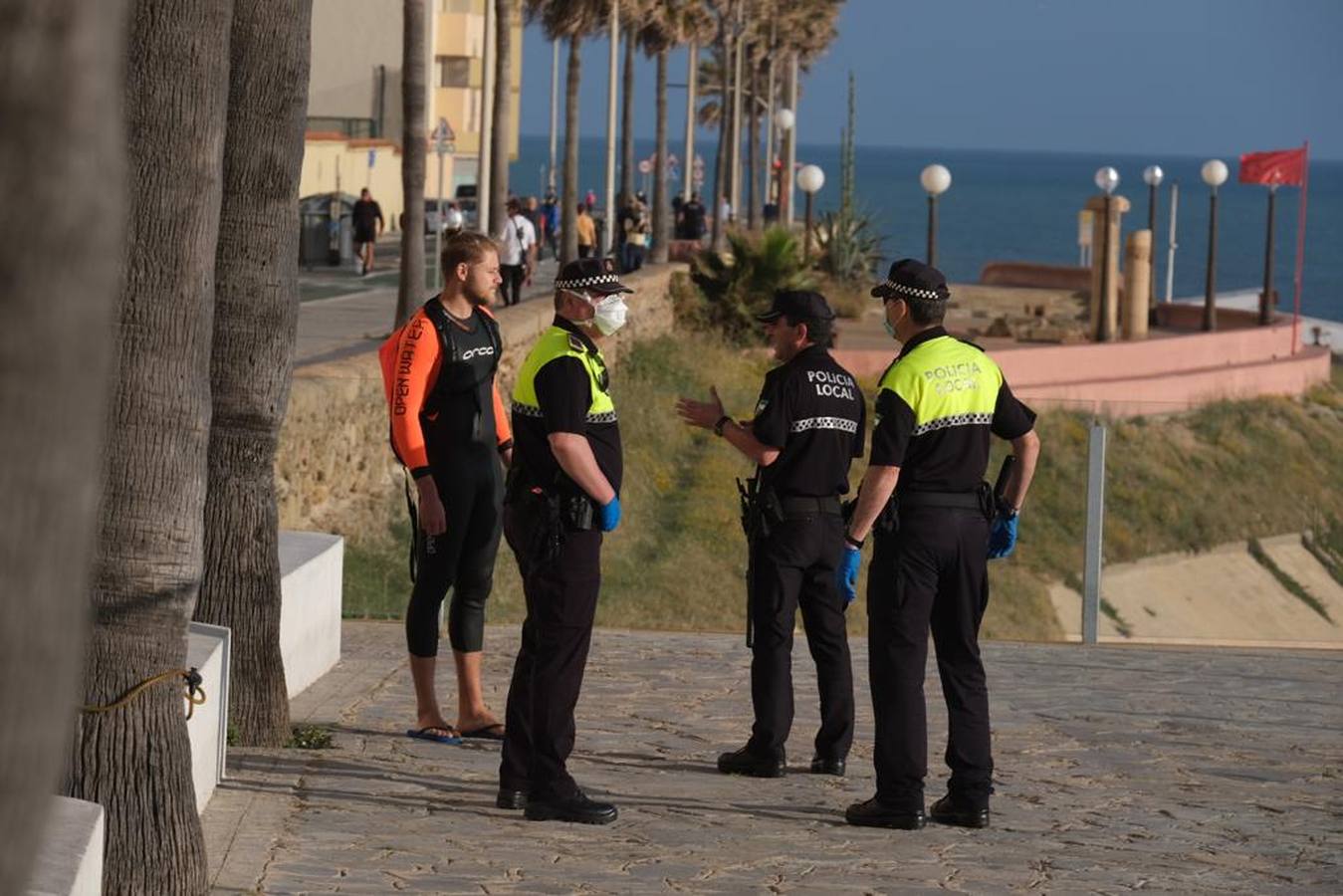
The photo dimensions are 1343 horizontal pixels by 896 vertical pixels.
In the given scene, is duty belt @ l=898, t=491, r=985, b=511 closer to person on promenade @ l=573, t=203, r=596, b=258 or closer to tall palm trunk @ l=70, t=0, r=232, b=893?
tall palm trunk @ l=70, t=0, r=232, b=893

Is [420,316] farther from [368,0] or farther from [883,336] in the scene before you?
[368,0]

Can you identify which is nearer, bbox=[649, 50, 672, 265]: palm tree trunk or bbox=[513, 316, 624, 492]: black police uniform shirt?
bbox=[513, 316, 624, 492]: black police uniform shirt

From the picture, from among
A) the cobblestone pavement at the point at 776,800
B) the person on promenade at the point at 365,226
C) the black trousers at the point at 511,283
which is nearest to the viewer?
the cobblestone pavement at the point at 776,800

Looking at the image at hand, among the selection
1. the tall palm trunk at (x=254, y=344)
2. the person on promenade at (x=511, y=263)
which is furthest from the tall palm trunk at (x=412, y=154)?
the tall palm trunk at (x=254, y=344)

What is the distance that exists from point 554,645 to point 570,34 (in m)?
43.2

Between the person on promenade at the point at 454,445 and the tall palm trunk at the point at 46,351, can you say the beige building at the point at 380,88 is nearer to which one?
the person on promenade at the point at 454,445

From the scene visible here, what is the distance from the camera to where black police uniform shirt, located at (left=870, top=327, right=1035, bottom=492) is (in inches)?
310

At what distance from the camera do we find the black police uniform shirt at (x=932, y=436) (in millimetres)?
7867

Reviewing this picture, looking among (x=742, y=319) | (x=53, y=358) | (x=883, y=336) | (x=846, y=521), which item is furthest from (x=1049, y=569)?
(x=883, y=336)

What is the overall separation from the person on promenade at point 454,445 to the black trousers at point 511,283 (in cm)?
2484

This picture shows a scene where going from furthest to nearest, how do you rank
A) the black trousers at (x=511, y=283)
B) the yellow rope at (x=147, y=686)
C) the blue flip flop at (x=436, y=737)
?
1. the black trousers at (x=511, y=283)
2. the blue flip flop at (x=436, y=737)
3. the yellow rope at (x=147, y=686)

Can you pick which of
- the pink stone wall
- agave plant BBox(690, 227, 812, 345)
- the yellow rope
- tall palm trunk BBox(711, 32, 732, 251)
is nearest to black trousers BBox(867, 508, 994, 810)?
the yellow rope

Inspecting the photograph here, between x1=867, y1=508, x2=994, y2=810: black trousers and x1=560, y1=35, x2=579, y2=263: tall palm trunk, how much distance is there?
3744 centimetres

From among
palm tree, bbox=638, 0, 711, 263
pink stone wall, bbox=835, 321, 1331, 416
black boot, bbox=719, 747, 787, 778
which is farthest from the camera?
palm tree, bbox=638, 0, 711, 263
